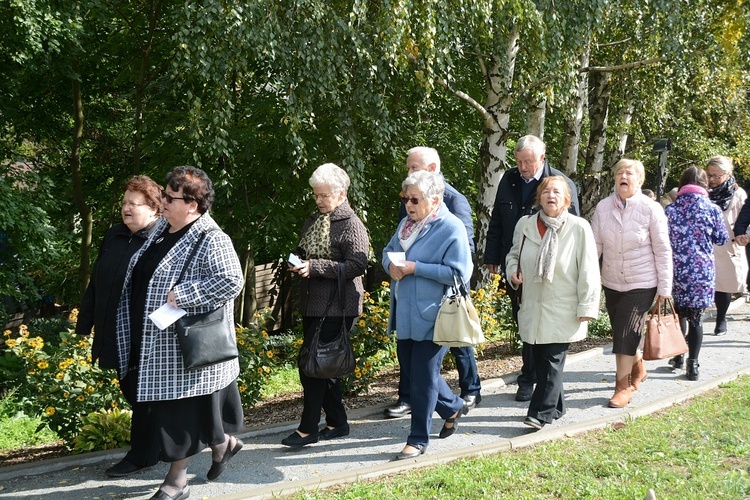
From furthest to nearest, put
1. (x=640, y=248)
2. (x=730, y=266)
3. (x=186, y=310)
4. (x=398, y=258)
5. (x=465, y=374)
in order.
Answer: (x=730, y=266) → (x=465, y=374) → (x=640, y=248) → (x=398, y=258) → (x=186, y=310)

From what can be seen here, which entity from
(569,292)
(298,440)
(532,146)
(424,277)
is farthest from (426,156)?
(298,440)

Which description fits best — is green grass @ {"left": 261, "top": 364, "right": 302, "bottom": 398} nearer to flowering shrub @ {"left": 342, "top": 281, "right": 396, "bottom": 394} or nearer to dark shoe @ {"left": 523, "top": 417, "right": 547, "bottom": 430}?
flowering shrub @ {"left": 342, "top": 281, "right": 396, "bottom": 394}

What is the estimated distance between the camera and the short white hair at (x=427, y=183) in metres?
5.53

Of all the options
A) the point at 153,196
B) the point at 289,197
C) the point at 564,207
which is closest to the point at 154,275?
the point at 153,196

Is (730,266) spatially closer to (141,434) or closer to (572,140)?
(572,140)

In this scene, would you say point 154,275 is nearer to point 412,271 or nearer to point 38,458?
point 412,271

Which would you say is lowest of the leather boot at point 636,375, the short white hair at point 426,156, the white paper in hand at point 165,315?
the leather boot at point 636,375

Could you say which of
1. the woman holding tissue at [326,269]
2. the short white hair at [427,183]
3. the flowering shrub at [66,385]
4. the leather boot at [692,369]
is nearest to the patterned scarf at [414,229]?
the short white hair at [427,183]

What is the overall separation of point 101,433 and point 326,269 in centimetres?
202

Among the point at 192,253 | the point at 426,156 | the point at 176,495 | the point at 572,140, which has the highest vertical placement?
the point at 572,140

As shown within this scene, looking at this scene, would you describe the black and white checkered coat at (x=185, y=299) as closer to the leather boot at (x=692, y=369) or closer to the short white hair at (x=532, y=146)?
the short white hair at (x=532, y=146)

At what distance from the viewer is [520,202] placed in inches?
274

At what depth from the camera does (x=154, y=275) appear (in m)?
4.91

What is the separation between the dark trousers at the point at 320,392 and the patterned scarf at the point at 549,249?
136 centimetres
